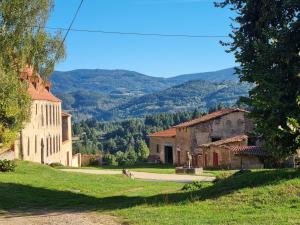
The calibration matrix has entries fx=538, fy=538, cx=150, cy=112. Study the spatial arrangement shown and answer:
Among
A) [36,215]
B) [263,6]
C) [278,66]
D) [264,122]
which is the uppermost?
[263,6]

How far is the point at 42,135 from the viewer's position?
58.5 meters

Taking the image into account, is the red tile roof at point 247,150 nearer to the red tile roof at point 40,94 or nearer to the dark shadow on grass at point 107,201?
the red tile roof at point 40,94

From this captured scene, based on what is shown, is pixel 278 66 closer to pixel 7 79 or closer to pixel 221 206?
pixel 221 206

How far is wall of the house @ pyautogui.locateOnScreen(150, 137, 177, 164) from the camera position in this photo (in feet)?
241

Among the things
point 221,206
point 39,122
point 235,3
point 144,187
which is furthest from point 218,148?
point 221,206

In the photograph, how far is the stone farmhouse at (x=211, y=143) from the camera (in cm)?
5375

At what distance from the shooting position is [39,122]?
5756cm

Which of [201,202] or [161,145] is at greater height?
[161,145]

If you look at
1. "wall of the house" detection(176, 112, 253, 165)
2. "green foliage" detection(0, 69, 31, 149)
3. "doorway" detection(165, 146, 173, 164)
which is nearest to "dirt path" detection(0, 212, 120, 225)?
"green foliage" detection(0, 69, 31, 149)

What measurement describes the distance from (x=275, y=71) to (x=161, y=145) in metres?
58.1

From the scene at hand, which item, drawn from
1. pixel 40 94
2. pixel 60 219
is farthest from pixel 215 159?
pixel 60 219

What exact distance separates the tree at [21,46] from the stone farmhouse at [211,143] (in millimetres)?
23209

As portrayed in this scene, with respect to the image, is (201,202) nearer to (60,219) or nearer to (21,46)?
(60,219)

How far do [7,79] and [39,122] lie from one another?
2759 centimetres
